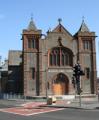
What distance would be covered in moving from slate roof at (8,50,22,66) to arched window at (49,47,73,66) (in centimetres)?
1390

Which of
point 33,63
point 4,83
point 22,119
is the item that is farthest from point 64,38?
point 22,119

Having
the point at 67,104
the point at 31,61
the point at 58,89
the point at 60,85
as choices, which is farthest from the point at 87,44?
the point at 67,104

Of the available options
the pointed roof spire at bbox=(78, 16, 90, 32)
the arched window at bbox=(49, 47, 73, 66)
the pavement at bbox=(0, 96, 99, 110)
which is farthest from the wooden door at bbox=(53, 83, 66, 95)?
the pavement at bbox=(0, 96, 99, 110)

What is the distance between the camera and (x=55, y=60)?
7119 centimetres

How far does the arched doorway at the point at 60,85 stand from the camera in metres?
71.4

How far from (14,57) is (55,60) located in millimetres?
17735

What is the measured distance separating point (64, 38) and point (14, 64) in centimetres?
1515

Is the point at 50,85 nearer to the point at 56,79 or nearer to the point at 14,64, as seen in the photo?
the point at 56,79

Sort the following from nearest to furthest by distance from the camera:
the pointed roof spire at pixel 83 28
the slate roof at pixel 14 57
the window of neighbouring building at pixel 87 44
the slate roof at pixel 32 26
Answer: the window of neighbouring building at pixel 87 44 < the slate roof at pixel 32 26 < the pointed roof spire at pixel 83 28 < the slate roof at pixel 14 57

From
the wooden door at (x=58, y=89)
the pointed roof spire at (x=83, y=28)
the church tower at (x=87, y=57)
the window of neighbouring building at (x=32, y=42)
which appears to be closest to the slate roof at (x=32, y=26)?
the window of neighbouring building at (x=32, y=42)

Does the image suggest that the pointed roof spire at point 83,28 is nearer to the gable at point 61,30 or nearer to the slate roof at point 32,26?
the gable at point 61,30

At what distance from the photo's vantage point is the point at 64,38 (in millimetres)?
72562

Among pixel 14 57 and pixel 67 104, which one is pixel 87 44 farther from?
pixel 67 104

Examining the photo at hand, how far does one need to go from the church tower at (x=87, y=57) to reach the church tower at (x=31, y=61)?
7330mm
